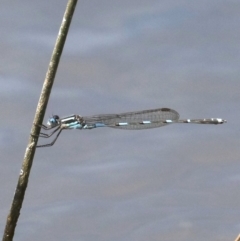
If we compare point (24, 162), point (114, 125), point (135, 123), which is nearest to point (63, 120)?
point (114, 125)

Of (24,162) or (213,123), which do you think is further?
(213,123)

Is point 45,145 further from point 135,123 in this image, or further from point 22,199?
point 135,123

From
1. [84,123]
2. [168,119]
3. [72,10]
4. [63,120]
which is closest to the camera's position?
[72,10]

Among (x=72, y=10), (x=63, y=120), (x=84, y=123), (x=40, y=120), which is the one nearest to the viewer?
(x=40, y=120)

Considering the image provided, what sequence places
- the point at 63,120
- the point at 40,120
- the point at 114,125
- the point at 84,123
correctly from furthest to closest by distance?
1. the point at 114,125
2. the point at 84,123
3. the point at 63,120
4. the point at 40,120

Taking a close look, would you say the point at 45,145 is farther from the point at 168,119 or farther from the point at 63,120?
the point at 168,119

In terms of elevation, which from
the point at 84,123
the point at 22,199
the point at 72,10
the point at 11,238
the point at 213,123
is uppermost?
the point at 213,123

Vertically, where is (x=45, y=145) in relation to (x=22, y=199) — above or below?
above

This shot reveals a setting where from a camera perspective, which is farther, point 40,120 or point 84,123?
point 84,123

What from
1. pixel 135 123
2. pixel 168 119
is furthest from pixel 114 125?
pixel 168 119
